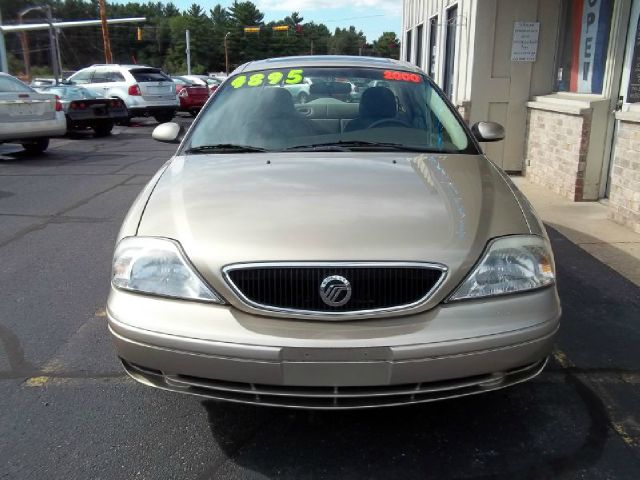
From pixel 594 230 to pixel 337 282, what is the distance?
4540 mm

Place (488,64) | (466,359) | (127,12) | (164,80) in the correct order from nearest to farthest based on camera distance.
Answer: (466,359)
(488,64)
(164,80)
(127,12)

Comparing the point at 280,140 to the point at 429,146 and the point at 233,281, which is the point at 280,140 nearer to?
the point at 429,146

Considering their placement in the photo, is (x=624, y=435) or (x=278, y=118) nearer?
(x=624, y=435)

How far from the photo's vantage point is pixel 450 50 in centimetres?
1082

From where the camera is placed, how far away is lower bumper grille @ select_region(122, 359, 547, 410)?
219 centimetres

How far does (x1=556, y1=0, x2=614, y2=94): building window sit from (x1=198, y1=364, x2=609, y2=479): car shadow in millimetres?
5367

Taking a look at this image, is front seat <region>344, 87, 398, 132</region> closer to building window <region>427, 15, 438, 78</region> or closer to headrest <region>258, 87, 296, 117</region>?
headrest <region>258, 87, 296, 117</region>

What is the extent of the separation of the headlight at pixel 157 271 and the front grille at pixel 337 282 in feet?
0.51

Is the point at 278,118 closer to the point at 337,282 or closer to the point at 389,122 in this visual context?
the point at 389,122

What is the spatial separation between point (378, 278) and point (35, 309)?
9.50 feet

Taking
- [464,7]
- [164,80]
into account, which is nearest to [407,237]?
[464,7]

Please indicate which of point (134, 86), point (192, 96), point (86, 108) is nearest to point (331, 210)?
point (86, 108)

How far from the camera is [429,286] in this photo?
223 centimetres

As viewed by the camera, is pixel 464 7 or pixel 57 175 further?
pixel 57 175
